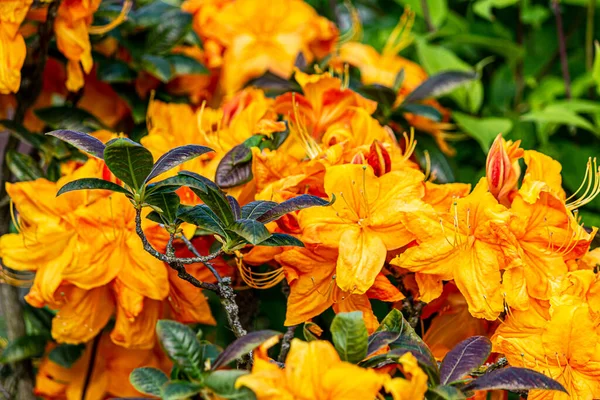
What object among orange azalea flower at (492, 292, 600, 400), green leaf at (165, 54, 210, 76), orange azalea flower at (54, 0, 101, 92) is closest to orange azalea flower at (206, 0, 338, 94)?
green leaf at (165, 54, 210, 76)

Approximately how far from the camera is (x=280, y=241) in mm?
732

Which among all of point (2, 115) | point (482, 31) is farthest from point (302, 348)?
point (482, 31)

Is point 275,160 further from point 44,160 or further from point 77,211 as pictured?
point 44,160

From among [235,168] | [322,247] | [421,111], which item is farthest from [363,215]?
[421,111]

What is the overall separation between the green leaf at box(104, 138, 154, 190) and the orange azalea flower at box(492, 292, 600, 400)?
1.16ft

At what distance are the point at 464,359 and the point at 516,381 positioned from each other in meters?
0.05

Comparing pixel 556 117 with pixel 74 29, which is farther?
pixel 556 117

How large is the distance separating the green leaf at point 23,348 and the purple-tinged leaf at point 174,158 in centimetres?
49

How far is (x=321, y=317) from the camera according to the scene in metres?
0.99

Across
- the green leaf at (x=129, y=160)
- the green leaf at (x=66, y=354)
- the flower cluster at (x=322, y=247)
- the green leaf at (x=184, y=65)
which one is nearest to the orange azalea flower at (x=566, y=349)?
the flower cluster at (x=322, y=247)

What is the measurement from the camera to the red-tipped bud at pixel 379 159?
0.85 metres

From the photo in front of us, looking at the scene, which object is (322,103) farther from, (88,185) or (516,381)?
(516,381)

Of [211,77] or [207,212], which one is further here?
[211,77]

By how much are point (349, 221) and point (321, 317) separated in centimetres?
21
